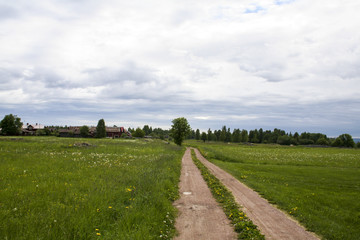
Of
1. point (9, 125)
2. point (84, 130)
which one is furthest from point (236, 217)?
point (84, 130)

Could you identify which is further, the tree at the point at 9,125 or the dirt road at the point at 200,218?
the tree at the point at 9,125

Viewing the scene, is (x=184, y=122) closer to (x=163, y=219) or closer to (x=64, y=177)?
(x=64, y=177)

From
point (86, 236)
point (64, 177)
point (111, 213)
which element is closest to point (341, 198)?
point (111, 213)

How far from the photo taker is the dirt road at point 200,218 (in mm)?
8230

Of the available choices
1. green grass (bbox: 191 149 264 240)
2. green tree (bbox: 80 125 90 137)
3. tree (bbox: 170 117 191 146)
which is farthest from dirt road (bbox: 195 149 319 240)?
green tree (bbox: 80 125 90 137)

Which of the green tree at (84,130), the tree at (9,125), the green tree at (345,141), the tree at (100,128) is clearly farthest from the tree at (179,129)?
the green tree at (345,141)

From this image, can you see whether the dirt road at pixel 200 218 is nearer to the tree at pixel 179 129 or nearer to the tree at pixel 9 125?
the tree at pixel 179 129

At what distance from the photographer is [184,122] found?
83.2 meters

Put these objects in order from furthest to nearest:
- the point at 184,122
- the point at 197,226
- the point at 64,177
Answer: the point at 184,122 < the point at 64,177 < the point at 197,226

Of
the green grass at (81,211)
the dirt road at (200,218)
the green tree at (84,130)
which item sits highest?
the green tree at (84,130)

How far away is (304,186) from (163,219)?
53.7 feet

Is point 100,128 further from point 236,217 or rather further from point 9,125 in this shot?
point 236,217

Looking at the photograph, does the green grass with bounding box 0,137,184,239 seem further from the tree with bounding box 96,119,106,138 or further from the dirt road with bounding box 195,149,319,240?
the tree with bounding box 96,119,106,138

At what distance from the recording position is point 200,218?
32.5ft
